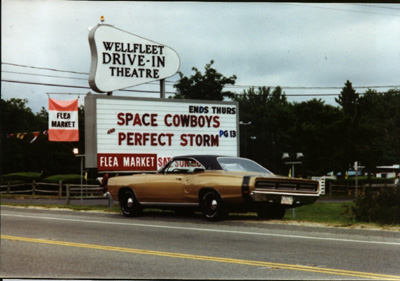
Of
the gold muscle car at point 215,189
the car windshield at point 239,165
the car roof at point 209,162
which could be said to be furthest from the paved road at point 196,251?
the car roof at point 209,162

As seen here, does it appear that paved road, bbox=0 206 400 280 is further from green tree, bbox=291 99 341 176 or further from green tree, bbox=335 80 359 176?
green tree, bbox=335 80 359 176

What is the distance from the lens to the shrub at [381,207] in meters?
14.0

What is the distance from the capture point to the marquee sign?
73.2ft

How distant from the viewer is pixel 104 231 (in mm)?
14039

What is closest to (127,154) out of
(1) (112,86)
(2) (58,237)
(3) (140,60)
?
(1) (112,86)

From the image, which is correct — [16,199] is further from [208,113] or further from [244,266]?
[244,266]

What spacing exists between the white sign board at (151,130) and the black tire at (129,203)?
3.49 metres

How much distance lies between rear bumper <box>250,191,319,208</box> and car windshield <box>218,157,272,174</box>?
1.11 metres

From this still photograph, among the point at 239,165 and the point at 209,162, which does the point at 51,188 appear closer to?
the point at 209,162

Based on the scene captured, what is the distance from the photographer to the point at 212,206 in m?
15.4

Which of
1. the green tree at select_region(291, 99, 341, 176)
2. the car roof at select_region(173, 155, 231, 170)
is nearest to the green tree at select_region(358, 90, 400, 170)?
the green tree at select_region(291, 99, 341, 176)

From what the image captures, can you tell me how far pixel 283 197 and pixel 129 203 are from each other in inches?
191

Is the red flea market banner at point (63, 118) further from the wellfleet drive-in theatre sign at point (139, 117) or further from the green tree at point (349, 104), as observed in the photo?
the green tree at point (349, 104)

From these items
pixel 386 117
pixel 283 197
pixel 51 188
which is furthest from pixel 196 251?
pixel 51 188
